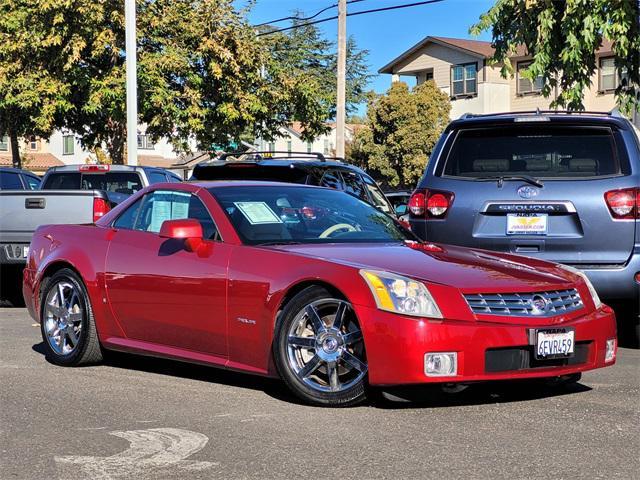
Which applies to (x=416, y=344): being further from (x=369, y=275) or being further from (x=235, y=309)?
(x=235, y=309)

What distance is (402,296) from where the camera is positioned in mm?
5906

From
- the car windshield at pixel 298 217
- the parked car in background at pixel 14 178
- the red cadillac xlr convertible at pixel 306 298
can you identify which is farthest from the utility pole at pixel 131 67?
the car windshield at pixel 298 217

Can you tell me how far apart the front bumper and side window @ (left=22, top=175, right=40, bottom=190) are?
1400 centimetres

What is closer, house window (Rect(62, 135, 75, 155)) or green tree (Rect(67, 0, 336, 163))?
green tree (Rect(67, 0, 336, 163))

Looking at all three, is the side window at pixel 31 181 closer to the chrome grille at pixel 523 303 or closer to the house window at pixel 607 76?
the chrome grille at pixel 523 303

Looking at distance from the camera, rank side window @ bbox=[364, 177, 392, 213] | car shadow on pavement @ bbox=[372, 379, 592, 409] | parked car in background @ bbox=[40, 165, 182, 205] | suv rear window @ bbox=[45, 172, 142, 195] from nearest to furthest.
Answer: car shadow on pavement @ bbox=[372, 379, 592, 409] → side window @ bbox=[364, 177, 392, 213] → parked car in background @ bbox=[40, 165, 182, 205] → suv rear window @ bbox=[45, 172, 142, 195]

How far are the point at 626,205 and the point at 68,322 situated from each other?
4.44m

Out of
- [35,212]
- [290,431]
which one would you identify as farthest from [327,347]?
[35,212]

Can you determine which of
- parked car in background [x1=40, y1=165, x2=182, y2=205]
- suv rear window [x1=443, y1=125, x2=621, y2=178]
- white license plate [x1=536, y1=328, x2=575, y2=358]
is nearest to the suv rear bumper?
suv rear window [x1=443, y1=125, x2=621, y2=178]

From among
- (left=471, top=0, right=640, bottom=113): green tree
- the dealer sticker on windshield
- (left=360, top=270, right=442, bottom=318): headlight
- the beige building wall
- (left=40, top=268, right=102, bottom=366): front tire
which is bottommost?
(left=40, top=268, right=102, bottom=366): front tire

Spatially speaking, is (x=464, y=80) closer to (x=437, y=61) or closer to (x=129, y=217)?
(x=437, y=61)

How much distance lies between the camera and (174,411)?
243 inches

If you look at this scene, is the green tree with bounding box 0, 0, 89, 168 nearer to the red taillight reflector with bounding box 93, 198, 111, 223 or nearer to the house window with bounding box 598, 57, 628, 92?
the red taillight reflector with bounding box 93, 198, 111, 223

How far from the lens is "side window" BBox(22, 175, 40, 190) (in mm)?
18906
